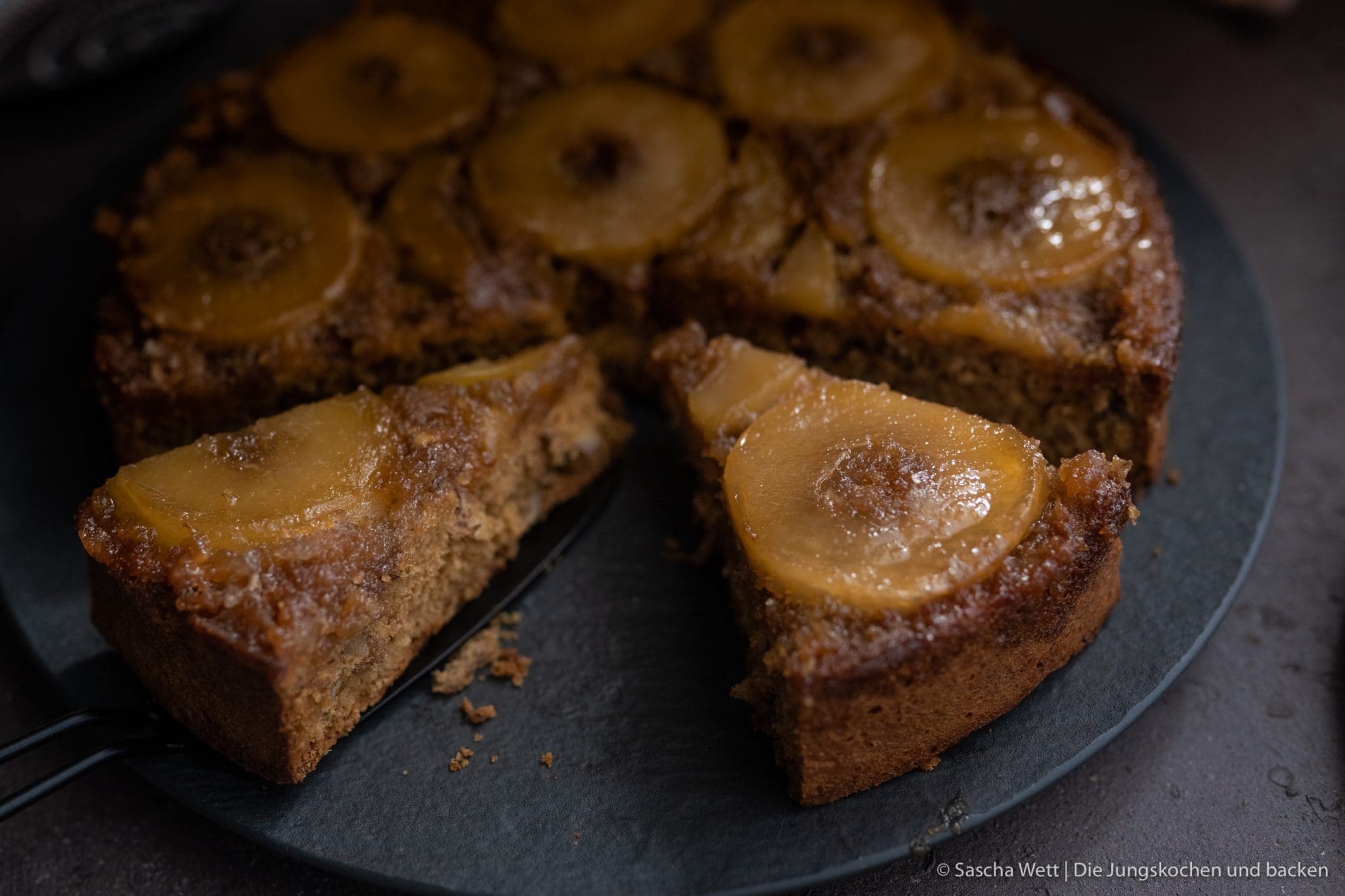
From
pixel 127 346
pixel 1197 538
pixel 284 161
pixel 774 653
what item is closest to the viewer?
pixel 774 653

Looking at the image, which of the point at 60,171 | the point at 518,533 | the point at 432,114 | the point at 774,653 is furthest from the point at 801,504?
the point at 60,171

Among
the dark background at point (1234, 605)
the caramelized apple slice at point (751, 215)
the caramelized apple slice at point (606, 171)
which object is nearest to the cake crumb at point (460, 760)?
the dark background at point (1234, 605)

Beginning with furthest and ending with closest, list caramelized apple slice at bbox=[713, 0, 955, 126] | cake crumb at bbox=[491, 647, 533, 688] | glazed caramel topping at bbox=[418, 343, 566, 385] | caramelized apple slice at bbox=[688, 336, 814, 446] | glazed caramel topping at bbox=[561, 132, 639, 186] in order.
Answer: caramelized apple slice at bbox=[713, 0, 955, 126]
glazed caramel topping at bbox=[561, 132, 639, 186]
glazed caramel topping at bbox=[418, 343, 566, 385]
caramelized apple slice at bbox=[688, 336, 814, 446]
cake crumb at bbox=[491, 647, 533, 688]

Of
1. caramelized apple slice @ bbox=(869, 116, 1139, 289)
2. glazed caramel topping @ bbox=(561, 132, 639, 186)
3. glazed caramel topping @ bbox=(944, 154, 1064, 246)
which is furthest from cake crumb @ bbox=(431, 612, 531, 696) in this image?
glazed caramel topping @ bbox=(944, 154, 1064, 246)

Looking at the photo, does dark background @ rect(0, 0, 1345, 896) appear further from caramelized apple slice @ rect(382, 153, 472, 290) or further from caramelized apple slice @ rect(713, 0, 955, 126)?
caramelized apple slice @ rect(382, 153, 472, 290)

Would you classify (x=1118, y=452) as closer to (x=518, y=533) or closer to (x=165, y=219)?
(x=518, y=533)

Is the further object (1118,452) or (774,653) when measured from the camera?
(1118,452)

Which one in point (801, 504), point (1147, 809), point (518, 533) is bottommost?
point (1147, 809)
